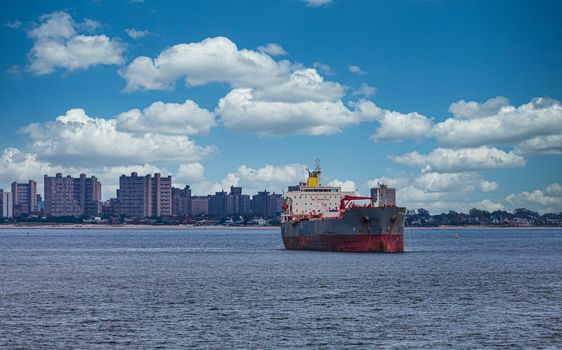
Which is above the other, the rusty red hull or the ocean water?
the rusty red hull

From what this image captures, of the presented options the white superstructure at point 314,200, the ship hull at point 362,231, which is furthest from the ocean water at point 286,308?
the white superstructure at point 314,200

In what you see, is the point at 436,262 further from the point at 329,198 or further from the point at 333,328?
the point at 333,328

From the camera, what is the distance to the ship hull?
8888 cm

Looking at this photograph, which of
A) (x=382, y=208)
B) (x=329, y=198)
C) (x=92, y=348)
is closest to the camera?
(x=92, y=348)

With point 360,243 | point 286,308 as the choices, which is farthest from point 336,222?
point 286,308

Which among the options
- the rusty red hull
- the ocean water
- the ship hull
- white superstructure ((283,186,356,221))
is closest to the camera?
the ocean water

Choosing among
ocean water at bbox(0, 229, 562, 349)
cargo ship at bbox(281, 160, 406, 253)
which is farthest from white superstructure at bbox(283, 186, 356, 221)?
ocean water at bbox(0, 229, 562, 349)

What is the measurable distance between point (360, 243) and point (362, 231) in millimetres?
1794

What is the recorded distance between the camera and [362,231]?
9150 centimetres

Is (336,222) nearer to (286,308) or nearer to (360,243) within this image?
(360,243)

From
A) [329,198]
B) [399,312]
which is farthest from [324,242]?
[399,312]

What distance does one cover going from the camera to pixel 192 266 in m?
88.3

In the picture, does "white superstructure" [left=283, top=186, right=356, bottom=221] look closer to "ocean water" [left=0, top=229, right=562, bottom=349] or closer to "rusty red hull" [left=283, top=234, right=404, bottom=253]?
"rusty red hull" [left=283, top=234, right=404, bottom=253]

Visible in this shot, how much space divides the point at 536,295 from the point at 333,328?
21593mm
